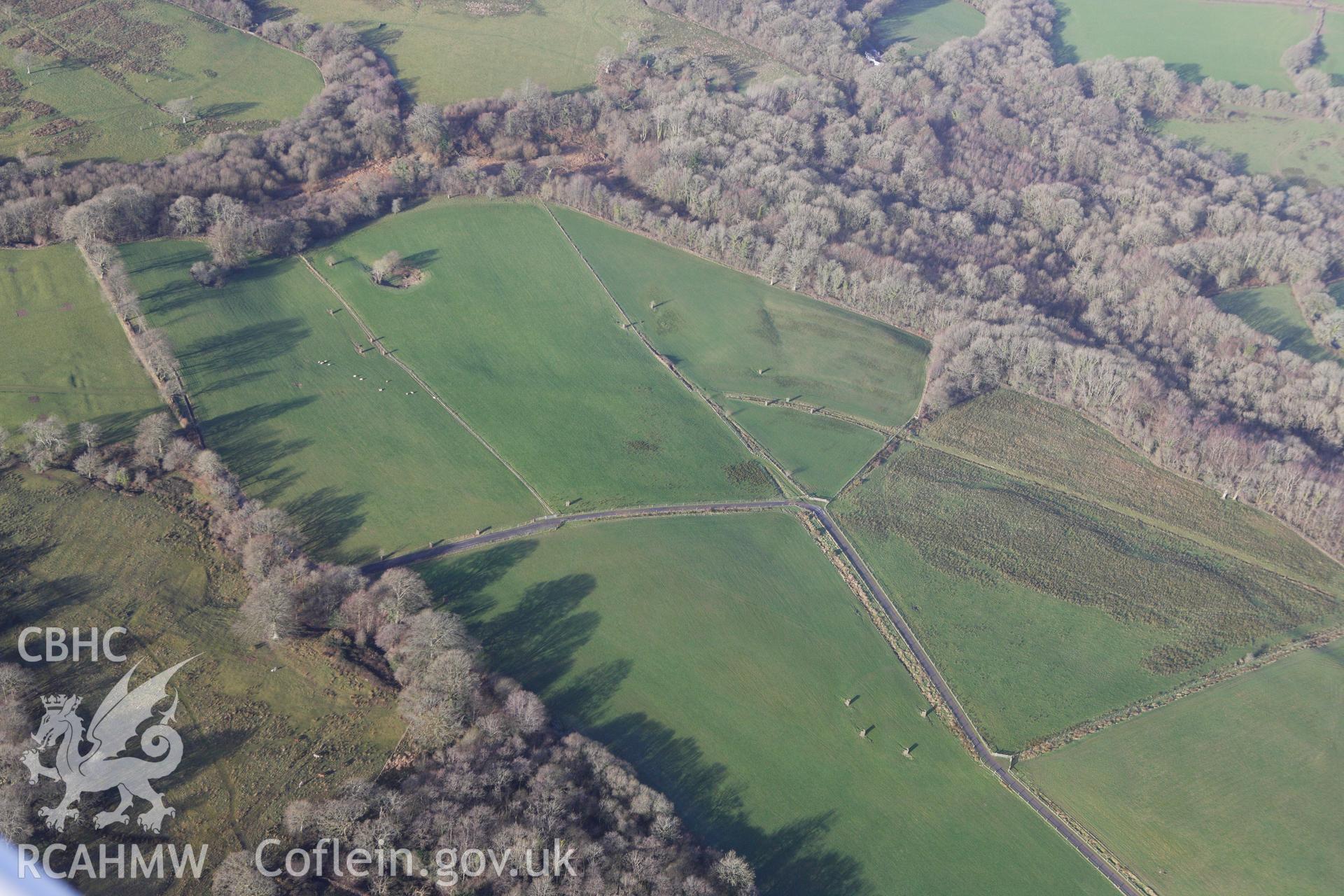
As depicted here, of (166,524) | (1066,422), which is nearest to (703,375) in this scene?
(1066,422)

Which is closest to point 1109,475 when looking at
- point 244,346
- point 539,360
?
point 539,360

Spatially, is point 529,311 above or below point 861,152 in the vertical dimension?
below

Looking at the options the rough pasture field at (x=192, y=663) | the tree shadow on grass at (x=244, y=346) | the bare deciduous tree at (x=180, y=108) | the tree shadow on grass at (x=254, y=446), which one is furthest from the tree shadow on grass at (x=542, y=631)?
the bare deciduous tree at (x=180, y=108)

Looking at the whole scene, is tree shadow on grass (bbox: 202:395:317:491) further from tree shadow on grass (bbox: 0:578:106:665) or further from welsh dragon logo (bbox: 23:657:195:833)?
welsh dragon logo (bbox: 23:657:195:833)

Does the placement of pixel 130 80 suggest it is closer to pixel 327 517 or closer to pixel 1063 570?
pixel 327 517

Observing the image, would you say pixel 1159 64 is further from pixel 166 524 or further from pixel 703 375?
pixel 166 524
